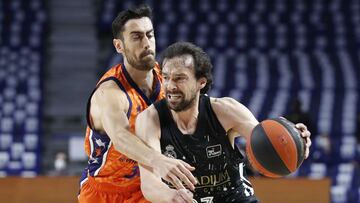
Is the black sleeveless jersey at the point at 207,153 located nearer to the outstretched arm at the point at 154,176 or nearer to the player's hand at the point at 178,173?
the outstretched arm at the point at 154,176

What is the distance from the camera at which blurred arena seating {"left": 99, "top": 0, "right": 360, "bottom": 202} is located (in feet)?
44.2

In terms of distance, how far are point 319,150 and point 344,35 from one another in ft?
15.8

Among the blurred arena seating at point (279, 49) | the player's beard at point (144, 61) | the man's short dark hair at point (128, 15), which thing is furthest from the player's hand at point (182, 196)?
the blurred arena seating at point (279, 49)

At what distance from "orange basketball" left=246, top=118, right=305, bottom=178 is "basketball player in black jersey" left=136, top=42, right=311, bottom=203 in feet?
0.37

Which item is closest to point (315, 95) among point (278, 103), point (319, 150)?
point (278, 103)

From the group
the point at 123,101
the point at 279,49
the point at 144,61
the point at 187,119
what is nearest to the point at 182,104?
the point at 187,119

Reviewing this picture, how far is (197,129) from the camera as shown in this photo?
4559mm

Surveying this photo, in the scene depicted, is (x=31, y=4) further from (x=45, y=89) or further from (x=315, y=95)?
(x=315, y=95)

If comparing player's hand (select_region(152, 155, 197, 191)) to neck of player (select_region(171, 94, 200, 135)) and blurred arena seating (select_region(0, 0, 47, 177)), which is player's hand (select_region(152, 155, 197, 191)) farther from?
blurred arena seating (select_region(0, 0, 47, 177))

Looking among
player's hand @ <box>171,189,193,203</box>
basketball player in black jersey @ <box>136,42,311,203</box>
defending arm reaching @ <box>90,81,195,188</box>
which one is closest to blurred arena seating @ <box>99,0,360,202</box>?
defending arm reaching @ <box>90,81,195,188</box>

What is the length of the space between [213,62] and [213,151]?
34.2 feet

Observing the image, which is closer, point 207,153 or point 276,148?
point 276,148

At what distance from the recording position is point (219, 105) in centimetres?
464

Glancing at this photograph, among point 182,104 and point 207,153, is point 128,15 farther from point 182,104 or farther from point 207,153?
point 207,153
